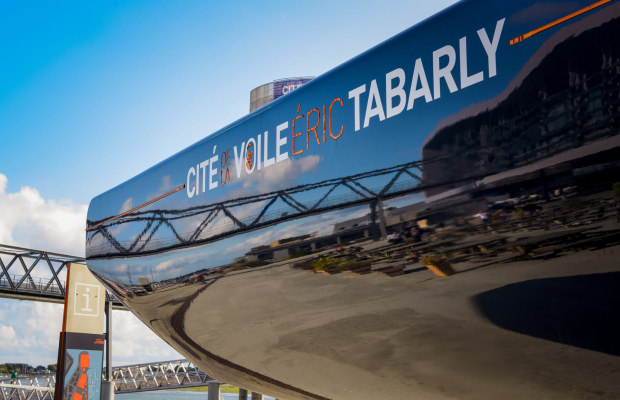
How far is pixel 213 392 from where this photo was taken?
73.6 feet

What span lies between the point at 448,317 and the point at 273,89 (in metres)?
3.59

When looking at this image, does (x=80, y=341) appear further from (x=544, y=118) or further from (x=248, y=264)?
(x=544, y=118)

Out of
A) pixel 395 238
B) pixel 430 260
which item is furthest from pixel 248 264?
pixel 430 260

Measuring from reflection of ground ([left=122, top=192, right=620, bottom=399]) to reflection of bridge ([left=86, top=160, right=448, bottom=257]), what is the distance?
0.27 meters

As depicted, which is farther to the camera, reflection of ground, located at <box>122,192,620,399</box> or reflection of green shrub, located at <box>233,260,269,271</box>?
reflection of green shrub, located at <box>233,260,269,271</box>

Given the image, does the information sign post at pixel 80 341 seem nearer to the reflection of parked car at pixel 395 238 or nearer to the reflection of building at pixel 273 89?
the reflection of building at pixel 273 89

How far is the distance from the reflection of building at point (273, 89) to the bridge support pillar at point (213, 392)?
1847 centimetres

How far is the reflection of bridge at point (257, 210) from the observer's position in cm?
285

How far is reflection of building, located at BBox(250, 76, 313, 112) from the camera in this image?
565cm

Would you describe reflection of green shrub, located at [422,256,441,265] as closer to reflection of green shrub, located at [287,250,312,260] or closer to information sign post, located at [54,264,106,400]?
reflection of green shrub, located at [287,250,312,260]

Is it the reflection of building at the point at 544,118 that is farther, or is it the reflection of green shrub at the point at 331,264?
the reflection of green shrub at the point at 331,264

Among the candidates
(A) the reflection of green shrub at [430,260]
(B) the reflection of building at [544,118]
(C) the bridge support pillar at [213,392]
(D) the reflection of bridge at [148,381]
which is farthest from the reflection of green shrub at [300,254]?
(D) the reflection of bridge at [148,381]

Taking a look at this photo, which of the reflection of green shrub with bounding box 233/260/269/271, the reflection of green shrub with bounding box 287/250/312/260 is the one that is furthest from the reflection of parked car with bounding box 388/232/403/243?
the reflection of green shrub with bounding box 233/260/269/271

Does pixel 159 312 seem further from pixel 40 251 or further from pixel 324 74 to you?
pixel 40 251
